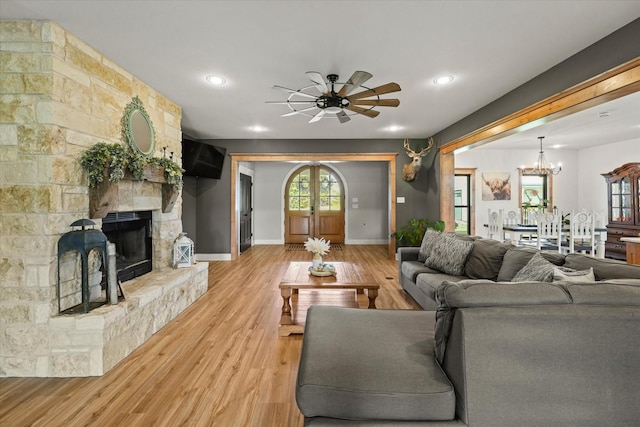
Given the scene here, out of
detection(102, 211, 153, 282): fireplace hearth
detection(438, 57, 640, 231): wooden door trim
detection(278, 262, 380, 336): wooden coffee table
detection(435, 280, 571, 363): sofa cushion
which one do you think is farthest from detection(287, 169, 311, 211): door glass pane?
detection(435, 280, 571, 363): sofa cushion

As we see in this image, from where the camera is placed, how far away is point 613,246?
5883 mm

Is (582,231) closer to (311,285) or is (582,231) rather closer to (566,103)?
(566,103)

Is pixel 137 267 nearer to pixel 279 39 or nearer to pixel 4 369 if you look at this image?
pixel 4 369

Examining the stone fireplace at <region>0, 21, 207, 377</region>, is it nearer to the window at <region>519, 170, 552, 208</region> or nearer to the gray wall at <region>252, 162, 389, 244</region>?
the gray wall at <region>252, 162, 389, 244</region>

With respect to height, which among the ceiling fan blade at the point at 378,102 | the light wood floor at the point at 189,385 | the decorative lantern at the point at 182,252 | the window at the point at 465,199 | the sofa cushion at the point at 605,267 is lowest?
the light wood floor at the point at 189,385

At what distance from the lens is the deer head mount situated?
5895 millimetres

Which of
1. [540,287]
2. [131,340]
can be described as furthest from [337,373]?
[131,340]

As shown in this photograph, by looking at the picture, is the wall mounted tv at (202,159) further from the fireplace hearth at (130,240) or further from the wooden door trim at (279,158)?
the fireplace hearth at (130,240)

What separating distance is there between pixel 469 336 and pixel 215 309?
114 inches

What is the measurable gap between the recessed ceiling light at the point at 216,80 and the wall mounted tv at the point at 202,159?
7.03 feet

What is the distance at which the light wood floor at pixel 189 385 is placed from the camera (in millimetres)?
1727

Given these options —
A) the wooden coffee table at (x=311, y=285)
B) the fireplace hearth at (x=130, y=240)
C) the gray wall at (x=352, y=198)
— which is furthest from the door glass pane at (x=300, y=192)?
the wooden coffee table at (x=311, y=285)

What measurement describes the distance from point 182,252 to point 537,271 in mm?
3532

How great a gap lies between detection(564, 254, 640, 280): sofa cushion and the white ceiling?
1719mm
